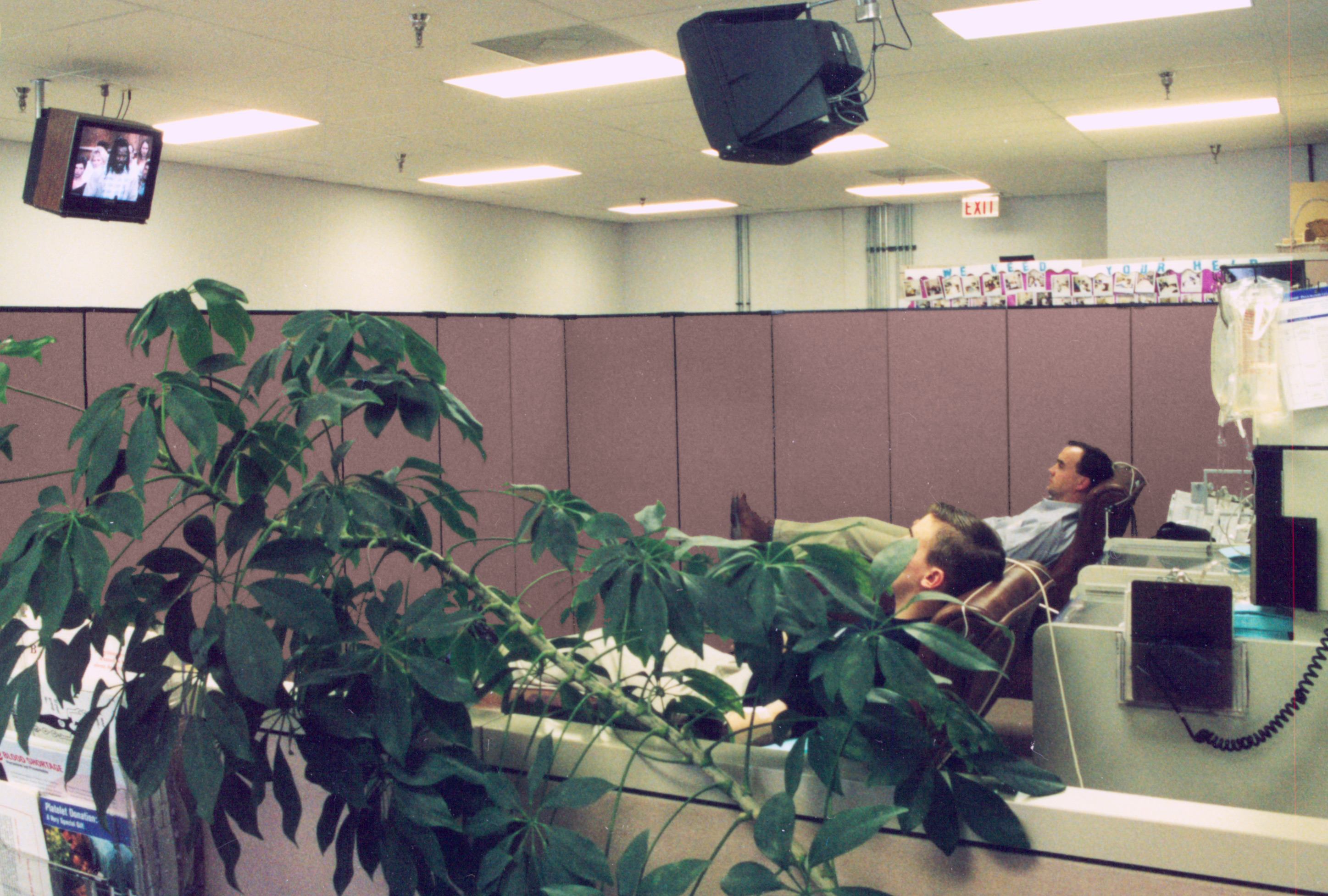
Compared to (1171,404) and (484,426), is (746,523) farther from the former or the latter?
(1171,404)

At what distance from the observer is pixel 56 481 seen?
3.41 metres

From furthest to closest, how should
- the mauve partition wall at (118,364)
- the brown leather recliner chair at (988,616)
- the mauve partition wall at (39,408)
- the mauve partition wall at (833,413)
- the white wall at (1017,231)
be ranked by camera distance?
the white wall at (1017,231), the mauve partition wall at (833,413), the mauve partition wall at (118,364), the mauve partition wall at (39,408), the brown leather recliner chair at (988,616)

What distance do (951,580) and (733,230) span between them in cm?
1037

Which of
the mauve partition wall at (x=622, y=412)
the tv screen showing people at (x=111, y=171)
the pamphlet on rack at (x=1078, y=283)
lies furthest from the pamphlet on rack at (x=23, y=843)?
the pamphlet on rack at (x=1078, y=283)

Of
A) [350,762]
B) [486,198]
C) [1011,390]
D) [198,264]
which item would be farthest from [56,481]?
[486,198]

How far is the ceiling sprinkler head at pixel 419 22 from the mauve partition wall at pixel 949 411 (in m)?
2.43

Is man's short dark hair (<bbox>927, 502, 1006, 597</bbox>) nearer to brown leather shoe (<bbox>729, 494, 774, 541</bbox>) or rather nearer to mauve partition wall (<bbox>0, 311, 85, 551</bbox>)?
brown leather shoe (<bbox>729, 494, 774, 541</bbox>)

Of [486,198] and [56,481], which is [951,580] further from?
[486,198]

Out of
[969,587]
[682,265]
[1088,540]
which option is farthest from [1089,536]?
[682,265]

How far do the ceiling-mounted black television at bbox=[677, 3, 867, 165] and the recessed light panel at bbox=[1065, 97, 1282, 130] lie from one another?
14.4ft

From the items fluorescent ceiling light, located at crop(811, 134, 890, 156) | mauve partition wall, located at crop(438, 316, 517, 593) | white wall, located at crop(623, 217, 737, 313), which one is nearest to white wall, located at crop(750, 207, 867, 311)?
white wall, located at crop(623, 217, 737, 313)

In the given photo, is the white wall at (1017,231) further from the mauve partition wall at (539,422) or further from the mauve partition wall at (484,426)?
the mauve partition wall at (484,426)

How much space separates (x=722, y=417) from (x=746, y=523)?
1.24 meters

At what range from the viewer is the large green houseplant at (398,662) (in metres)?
0.77
